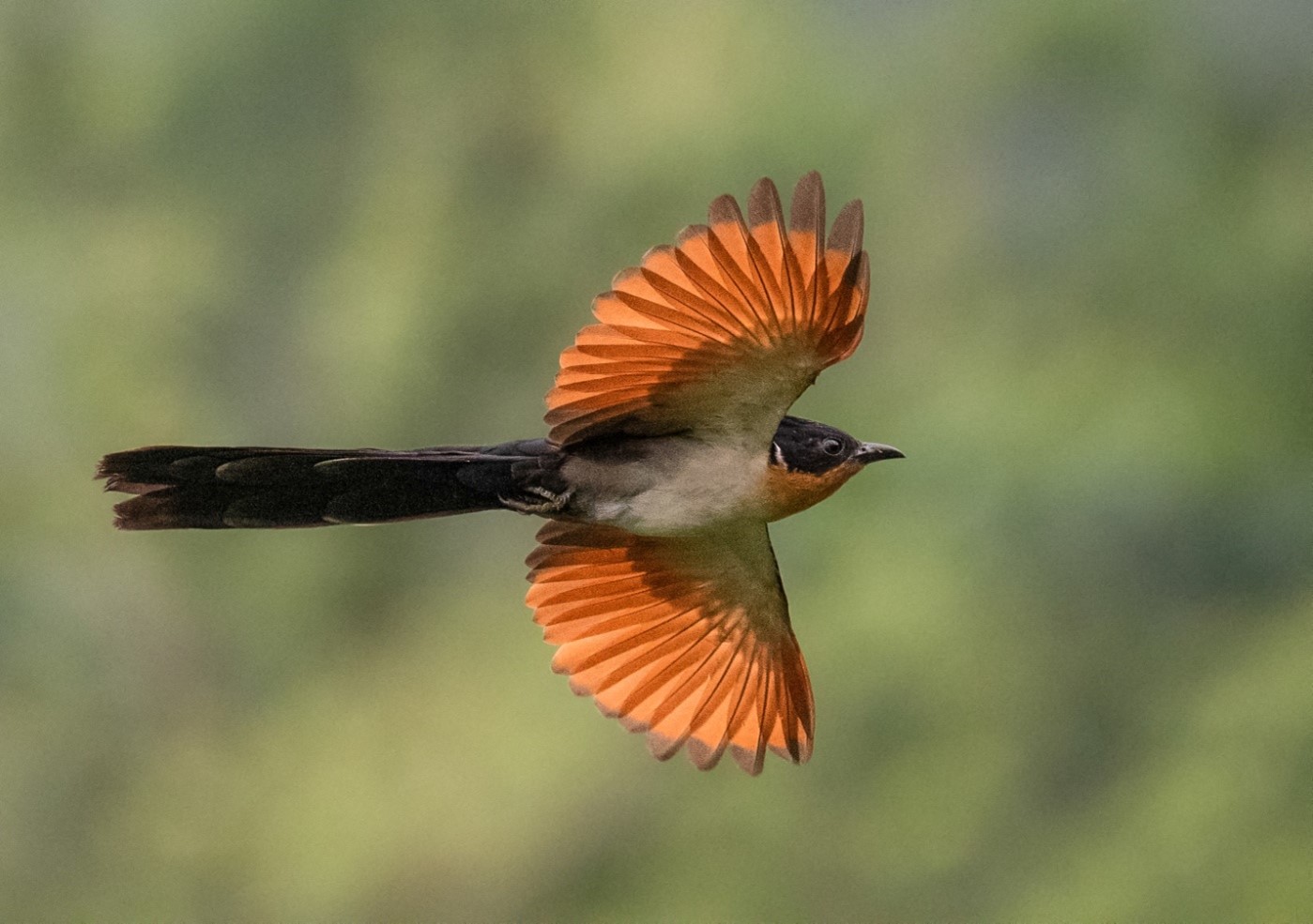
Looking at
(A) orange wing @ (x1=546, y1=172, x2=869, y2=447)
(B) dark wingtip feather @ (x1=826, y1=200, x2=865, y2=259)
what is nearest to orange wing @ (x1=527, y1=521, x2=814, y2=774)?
(A) orange wing @ (x1=546, y1=172, x2=869, y2=447)

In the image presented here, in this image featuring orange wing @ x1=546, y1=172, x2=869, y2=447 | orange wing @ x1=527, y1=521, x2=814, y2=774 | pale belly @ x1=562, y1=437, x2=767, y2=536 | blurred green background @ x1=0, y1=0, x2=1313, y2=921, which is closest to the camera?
orange wing @ x1=546, y1=172, x2=869, y2=447

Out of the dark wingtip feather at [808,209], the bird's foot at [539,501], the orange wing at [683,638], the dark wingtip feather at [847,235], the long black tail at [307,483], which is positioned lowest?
the orange wing at [683,638]

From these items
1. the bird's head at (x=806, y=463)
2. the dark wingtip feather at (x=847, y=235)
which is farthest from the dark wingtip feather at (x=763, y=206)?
the bird's head at (x=806, y=463)

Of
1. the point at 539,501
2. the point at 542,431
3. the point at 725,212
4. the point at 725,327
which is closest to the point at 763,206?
the point at 725,212

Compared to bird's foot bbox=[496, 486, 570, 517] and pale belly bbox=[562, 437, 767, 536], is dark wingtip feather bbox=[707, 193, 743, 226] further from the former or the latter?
bird's foot bbox=[496, 486, 570, 517]

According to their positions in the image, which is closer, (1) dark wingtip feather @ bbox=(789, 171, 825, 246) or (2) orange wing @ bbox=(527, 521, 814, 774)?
(1) dark wingtip feather @ bbox=(789, 171, 825, 246)

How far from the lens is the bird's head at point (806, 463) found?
4262mm

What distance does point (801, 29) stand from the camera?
19.8m

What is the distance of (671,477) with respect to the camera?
14.1 ft

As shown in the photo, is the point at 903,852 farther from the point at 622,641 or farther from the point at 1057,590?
the point at 622,641

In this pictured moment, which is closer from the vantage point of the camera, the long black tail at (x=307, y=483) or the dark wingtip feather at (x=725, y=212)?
the dark wingtip feather at (x=725, y=212)

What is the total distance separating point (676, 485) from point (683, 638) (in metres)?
0.88

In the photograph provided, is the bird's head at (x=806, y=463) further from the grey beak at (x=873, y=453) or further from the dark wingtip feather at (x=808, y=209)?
the dark wingtip feather at (x=808, y=209)

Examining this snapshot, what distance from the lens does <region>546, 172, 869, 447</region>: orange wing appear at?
148 inches
